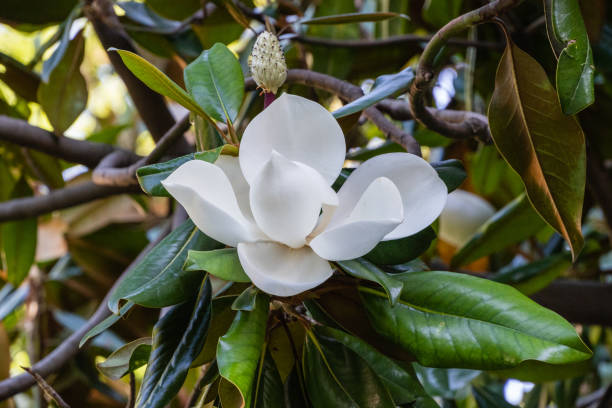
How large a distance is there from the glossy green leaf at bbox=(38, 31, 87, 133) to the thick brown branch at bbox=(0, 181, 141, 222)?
0.10 m

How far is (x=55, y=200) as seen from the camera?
0.96 meters

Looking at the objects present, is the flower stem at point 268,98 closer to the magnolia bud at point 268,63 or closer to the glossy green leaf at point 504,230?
the magnolia bud at point 268,63

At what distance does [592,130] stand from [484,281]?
2.98ft

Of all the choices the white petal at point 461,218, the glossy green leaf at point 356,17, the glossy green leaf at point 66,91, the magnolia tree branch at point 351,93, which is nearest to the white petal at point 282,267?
the magnolia tree branch at point 351,93

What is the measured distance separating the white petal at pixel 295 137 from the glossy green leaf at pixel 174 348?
0.41 ft

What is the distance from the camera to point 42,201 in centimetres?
95

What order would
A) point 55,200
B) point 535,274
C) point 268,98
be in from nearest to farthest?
1. point 268,98
2. point 535,274
3. point 55,200

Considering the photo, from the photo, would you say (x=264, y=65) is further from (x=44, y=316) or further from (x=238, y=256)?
(x=44, y=316)

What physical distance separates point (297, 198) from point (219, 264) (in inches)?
2.6

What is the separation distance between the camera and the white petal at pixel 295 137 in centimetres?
43

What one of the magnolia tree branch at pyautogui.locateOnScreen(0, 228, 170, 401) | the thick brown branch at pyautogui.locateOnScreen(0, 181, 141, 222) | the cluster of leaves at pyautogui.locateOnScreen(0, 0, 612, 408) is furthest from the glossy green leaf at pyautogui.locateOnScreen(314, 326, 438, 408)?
the thick brown branch at pyautogui.locateOnScreen(0, 181, 141, 222)

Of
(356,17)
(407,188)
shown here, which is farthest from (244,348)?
(356,17)

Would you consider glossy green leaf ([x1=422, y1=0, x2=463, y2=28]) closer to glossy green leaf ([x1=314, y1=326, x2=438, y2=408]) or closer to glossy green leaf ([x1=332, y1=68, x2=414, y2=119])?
glossy green leaf ([x1=332, y1=68, x2=414, y2=119])

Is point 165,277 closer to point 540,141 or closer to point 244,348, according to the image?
point 244,348
